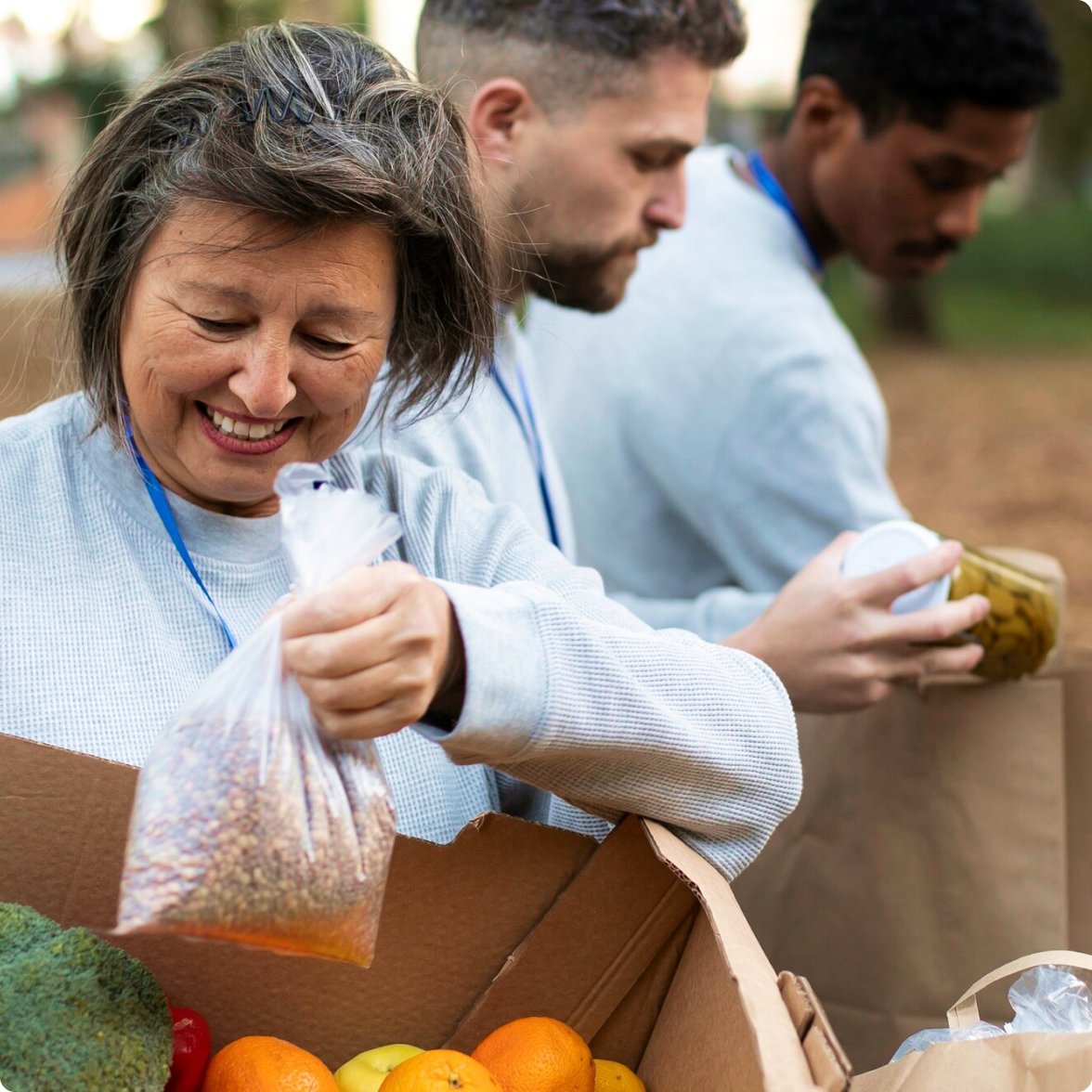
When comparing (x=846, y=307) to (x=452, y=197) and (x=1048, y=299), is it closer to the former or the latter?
(x=1048, y=299)

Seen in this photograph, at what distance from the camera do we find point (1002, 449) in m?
9.64

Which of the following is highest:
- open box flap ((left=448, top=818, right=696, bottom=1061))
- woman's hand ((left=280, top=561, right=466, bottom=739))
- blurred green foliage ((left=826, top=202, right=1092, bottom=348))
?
woman's hand ((left=280, top=561, right=466, bottom=739))

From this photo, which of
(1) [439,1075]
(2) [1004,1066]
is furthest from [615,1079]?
(2) [1004,1066]

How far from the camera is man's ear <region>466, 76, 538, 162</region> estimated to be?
6.88ft

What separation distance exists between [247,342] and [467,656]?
1.35ft

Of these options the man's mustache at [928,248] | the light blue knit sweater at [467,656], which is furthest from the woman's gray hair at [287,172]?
the man's mustache at [928,248]

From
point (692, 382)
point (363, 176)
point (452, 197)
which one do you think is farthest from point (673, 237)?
point (363, 176)

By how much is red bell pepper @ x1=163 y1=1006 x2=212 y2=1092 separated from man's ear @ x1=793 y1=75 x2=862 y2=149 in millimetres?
2316

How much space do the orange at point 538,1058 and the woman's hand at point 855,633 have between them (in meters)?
0.78

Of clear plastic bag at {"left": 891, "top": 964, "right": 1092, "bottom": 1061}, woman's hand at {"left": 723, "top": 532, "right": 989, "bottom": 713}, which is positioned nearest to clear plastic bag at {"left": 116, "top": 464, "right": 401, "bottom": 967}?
clear plastic bag at {"left": 891, "top": 964, "right": 1092, "bottom": 1061}

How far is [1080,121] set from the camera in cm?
1942

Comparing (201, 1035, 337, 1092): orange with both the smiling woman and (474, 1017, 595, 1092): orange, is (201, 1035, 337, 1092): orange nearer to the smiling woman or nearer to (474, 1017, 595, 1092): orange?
(474, 1017, 595, 1092): orange

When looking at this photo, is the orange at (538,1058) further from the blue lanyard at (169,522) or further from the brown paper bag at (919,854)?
the brown paper bag at (919,854)

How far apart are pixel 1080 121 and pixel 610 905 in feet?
69.1
